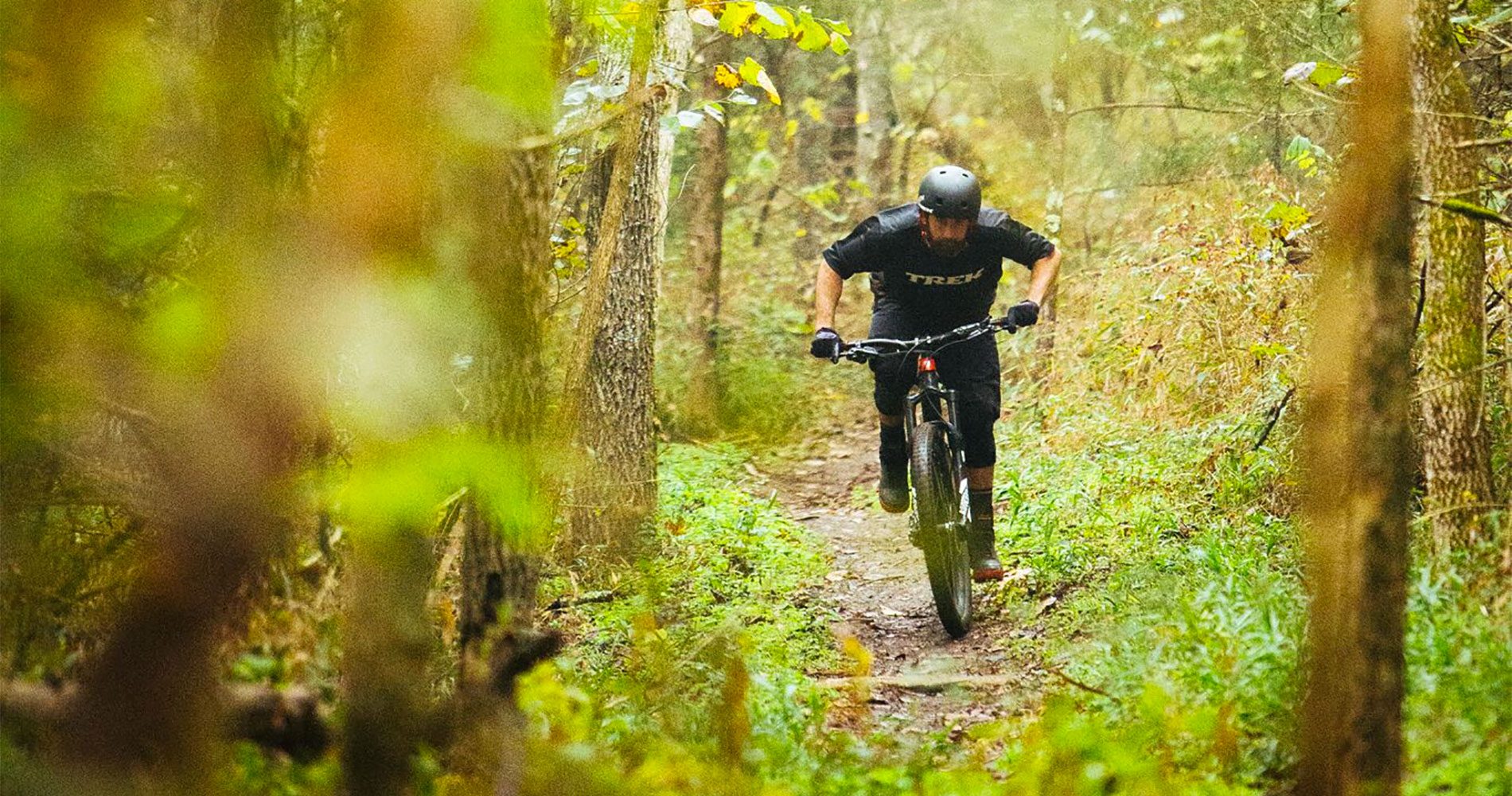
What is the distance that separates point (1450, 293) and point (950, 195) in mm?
2206

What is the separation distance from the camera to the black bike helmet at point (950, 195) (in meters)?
6.08

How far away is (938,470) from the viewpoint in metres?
6.27

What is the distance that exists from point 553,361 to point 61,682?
394cm

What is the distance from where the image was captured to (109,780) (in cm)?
203


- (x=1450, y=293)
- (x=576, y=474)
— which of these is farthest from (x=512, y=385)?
(x=1450, y=293)

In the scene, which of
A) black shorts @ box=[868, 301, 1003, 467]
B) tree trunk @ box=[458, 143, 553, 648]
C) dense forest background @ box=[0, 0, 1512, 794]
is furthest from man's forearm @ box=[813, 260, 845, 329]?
tree trunk @ box=[458, 143, 553, 648]

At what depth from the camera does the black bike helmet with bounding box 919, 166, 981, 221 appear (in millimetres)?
6082

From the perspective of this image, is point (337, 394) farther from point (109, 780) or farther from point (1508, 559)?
point (1508, 559)

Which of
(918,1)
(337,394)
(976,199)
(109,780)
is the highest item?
(918,1)

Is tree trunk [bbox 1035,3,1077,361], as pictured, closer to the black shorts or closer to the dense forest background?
the dense forest background

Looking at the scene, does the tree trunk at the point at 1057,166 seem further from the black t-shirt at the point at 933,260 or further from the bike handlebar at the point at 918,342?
the bike handlebar at the point at 918,342

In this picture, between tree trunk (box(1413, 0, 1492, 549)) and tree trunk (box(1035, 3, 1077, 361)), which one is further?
tree trunk (box(1035, 3, 1077, 361))

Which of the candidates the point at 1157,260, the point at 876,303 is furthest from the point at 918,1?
the point at 876,303

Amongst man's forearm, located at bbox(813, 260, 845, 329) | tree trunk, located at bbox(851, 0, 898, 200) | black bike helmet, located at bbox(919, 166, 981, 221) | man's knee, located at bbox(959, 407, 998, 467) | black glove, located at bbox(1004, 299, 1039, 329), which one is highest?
tree trunk, located at bbox(851, 0, 898, 200)
